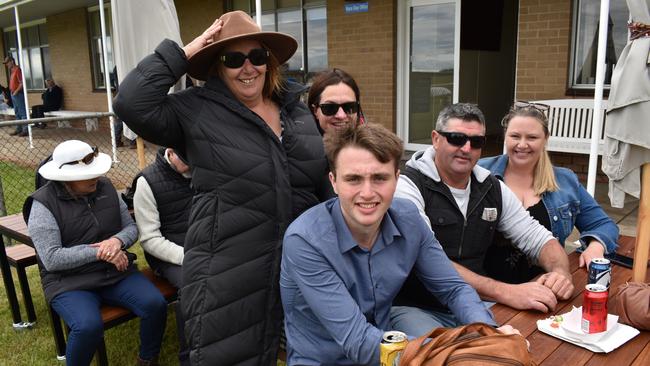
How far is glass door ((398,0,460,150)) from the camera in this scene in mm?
7680

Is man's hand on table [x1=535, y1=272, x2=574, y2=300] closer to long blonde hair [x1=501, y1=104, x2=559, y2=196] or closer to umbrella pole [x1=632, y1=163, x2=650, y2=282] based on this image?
umbrella pole [x1=632, y1=163, x2=650, y2=282]

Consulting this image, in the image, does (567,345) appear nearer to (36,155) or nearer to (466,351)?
(466,351)

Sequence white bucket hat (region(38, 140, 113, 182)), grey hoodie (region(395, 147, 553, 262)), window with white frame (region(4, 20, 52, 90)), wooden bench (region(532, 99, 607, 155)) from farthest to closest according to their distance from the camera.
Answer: window with white frame (region(4, 20, 52, 90)), wooden bench (region(532, 99, 607, 155)), white bucket hat (region(38, 140, 113, 182)), grey hoodie (region(395, 147, 553, 262))

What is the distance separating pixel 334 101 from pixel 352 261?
101 centimetres

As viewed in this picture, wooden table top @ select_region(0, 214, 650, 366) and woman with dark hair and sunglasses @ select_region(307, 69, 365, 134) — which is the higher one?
woman with dark hair and sunglasses @ select_region(307, 69, 365, 134)

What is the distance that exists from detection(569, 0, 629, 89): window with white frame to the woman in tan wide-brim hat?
5.43m

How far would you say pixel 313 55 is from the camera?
9.29 metres

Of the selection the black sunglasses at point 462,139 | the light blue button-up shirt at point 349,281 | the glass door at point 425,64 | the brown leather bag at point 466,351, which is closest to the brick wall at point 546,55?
the glass door at point 425,64

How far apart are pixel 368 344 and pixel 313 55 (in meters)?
8.02

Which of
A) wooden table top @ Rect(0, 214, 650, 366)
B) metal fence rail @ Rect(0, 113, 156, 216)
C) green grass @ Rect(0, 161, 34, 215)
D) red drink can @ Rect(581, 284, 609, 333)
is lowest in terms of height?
green grass @ Rect(0, 161, 34, 215)

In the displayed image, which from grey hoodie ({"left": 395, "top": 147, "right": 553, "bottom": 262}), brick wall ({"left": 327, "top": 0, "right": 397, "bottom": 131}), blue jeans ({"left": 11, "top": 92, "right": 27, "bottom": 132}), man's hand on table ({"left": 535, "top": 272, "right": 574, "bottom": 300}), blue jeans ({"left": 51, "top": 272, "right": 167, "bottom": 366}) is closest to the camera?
man's hand on table ({"left": 535, "top": 272, "right": 574, "bottom": 300})

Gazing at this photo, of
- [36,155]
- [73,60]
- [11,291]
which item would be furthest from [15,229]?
[73,60]

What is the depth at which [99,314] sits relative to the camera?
2.85 m

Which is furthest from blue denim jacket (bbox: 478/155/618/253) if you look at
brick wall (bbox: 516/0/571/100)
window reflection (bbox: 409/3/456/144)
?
window reflection (bbox: 409/3/456/144)
